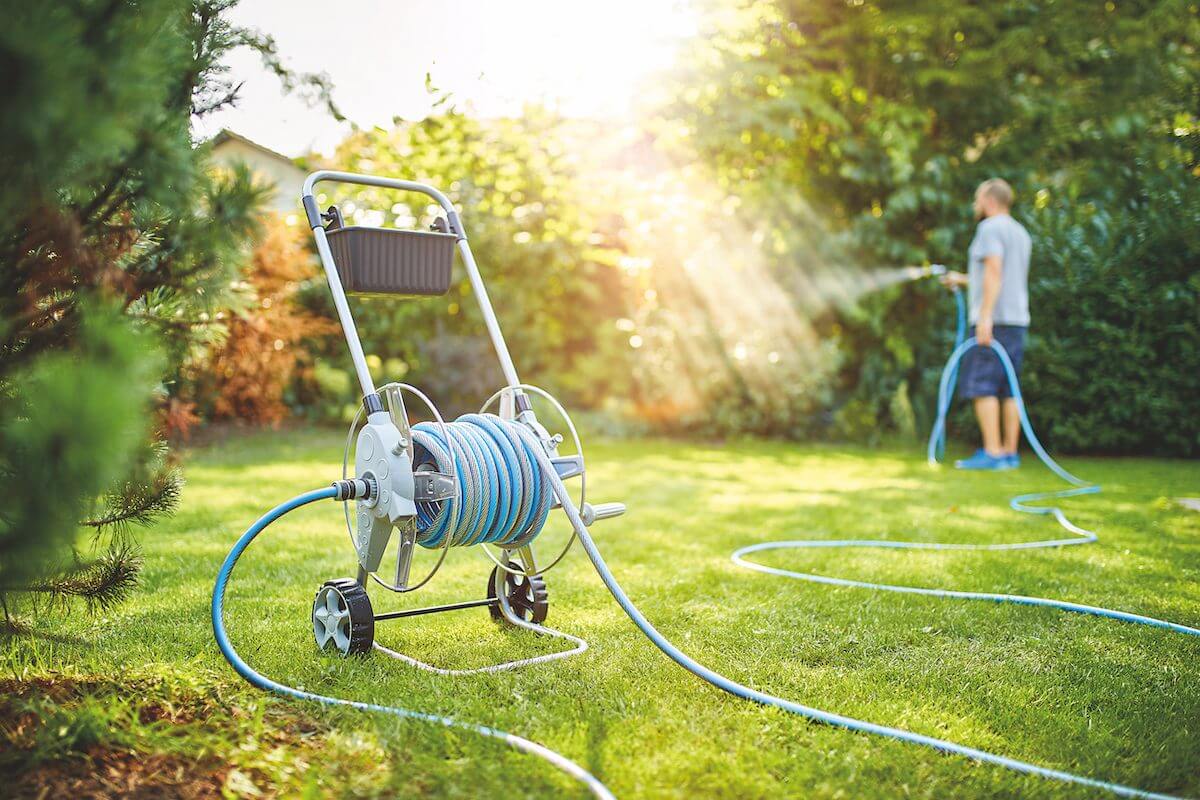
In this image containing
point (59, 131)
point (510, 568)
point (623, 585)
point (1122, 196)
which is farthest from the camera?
point (1122, 196)

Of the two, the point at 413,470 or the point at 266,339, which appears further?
the point at 266,339

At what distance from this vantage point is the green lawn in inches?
80.8

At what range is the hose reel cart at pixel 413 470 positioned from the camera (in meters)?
2.73

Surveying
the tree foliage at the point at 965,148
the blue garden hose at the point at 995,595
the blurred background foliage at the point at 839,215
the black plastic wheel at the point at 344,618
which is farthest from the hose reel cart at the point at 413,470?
the tree foliage at the point at 965,148

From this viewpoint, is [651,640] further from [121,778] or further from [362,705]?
[121,778]

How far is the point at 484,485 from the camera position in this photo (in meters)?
2.72

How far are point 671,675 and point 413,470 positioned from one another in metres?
0.94

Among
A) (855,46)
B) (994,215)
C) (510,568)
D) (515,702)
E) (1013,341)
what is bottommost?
(515,702)

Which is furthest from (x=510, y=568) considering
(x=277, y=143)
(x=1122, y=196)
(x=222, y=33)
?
(x=1122, y=196)

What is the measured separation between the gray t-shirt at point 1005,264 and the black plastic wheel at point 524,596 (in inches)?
195

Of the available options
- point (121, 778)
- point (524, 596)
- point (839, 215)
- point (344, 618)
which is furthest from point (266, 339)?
point (839, 215)

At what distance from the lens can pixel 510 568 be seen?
3.13 m

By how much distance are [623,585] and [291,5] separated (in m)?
2.59

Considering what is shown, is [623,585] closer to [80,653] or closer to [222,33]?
[80,653]
